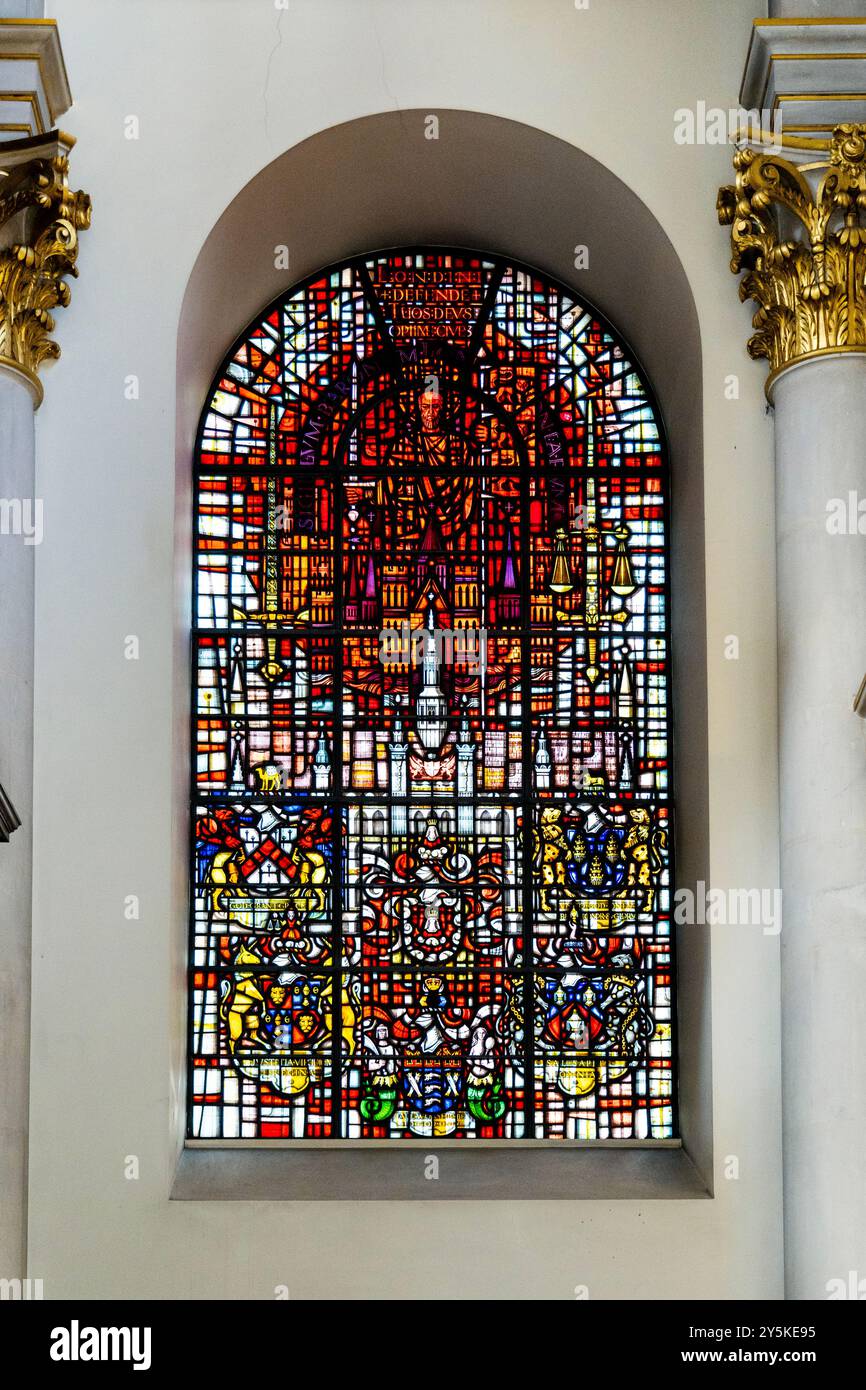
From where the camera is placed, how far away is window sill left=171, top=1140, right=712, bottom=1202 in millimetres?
7926

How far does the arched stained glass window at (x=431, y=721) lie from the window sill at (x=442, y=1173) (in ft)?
0.42

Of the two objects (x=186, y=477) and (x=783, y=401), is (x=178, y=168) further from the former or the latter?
(x=783, y=401)

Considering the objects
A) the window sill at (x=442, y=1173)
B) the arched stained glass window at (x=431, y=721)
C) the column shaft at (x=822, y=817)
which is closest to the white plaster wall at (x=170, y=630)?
the window sill at (x=442, y=1173)

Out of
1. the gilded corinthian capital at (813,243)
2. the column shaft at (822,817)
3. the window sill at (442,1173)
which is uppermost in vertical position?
the gilded corinthian capital at (813,243)

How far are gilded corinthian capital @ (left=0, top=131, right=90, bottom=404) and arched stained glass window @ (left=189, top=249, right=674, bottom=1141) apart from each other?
1.26 m

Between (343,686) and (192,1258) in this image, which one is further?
(343,686)

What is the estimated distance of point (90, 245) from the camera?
8352 millimetres

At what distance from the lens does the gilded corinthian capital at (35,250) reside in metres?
7.93

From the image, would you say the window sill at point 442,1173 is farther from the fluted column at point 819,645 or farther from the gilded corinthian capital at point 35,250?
the gilded corinthian capital at point 35,250

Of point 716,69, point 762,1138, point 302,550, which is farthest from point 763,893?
point 716,69

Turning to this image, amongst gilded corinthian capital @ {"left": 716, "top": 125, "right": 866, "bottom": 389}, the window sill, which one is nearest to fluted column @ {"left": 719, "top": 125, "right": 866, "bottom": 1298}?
gilded corinthian capital @ {"left": 716, "top": 125, "right": 866, "bottom": 389}

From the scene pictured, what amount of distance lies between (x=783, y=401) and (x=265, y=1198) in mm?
4149

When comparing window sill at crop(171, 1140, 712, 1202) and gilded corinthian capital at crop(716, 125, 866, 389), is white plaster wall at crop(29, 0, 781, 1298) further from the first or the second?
gilded corinthian capital at crop(716, 125, 866, 389)

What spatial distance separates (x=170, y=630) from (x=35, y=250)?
1.78m
